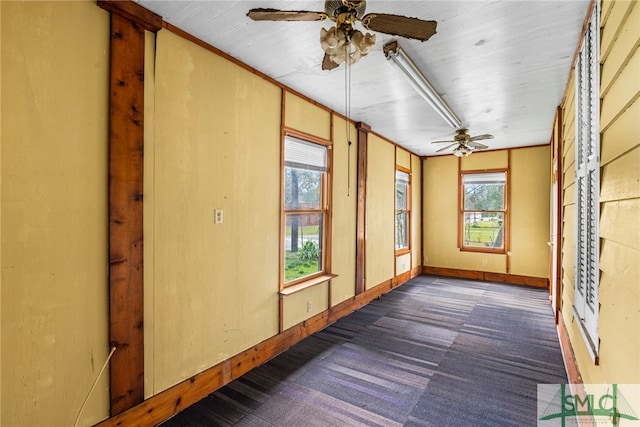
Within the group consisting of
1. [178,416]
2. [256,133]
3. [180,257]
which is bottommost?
[178,416]

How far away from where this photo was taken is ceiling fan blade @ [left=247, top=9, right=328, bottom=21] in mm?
1628

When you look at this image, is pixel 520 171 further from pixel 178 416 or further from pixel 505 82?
pixel 178 416

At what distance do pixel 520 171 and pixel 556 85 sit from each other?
3447 mm

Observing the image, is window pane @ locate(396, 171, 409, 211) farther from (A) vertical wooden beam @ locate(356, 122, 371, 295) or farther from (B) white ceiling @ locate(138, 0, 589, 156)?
(B) white ceiling @ locate(138, 0, 589, 156)

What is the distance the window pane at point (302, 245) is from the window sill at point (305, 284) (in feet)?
0.30

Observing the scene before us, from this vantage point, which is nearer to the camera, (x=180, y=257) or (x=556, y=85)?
(x=180, y=257)

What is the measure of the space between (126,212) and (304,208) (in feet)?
6.51

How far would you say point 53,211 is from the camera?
5.44 ft

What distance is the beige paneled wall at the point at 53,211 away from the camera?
4.99 feet

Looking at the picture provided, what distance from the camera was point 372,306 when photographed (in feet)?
15.6

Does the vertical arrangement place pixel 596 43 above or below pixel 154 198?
above

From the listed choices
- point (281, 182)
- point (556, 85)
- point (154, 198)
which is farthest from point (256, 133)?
point (556, 85)

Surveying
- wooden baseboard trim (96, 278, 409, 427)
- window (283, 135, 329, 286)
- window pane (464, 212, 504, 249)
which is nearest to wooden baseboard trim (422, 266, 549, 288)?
window pane (464, 212, 504, 249)

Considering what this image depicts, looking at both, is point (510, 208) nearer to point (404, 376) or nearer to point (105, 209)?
point (404, 376)
